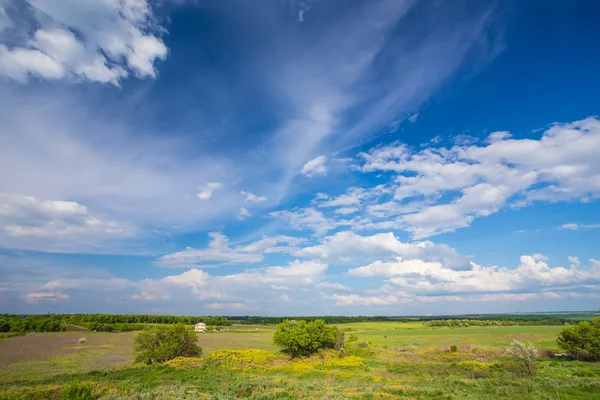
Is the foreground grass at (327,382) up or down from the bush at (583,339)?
down

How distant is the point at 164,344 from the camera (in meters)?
51.8

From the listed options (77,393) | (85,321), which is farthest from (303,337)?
(85,321)

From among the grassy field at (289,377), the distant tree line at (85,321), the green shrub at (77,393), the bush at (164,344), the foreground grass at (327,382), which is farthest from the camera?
the distant tree line at (85,321)

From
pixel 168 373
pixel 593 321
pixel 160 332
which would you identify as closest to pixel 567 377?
pixel 593 321

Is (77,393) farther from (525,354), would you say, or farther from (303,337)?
(525,354)

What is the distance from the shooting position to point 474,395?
26.5 metres

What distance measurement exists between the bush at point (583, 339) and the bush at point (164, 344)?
2304 inches

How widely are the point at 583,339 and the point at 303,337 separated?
41863 millimetres

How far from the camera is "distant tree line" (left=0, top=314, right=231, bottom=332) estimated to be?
108 m

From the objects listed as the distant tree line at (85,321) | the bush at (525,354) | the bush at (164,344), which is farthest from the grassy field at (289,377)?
the distant tree line at (85,321)

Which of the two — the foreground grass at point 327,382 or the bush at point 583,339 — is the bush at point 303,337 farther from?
the bush at point 583,339

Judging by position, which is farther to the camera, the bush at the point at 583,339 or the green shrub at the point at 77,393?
the bush at the point at 583,339

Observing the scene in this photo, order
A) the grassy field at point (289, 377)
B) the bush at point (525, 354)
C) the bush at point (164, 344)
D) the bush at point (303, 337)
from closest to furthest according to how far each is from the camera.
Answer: the grassy field at point (289, 377)
the bush at point (525, 354)
the bush at point (164, 344)
the bush at point (303, 337)

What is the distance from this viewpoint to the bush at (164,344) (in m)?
50.1
